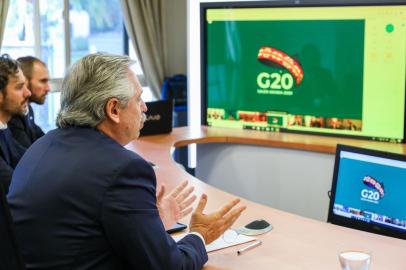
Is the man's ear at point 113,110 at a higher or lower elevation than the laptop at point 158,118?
higher

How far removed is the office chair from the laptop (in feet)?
9.14

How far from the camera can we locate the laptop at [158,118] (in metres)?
4.36

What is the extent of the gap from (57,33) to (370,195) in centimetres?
415

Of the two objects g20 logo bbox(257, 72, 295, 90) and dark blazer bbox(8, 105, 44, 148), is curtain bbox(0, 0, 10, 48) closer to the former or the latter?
dark blazer bbox(8, 105, 44, 148)

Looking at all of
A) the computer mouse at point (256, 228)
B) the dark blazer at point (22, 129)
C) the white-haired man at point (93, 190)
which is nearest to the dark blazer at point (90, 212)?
the white-haired man at point (93, 190)

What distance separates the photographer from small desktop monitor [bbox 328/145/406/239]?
7.84 feet

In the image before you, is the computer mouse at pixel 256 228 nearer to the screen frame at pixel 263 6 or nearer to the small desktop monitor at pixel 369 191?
the small desktop monitor at pixel 369 191

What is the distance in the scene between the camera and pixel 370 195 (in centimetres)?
248

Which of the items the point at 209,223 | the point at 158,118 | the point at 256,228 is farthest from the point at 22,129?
the point at 209,223

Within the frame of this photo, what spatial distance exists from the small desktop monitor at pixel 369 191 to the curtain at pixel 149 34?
402 centimetres

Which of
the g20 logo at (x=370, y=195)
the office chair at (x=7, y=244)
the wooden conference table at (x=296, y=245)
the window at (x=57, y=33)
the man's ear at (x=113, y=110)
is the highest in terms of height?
the window at (x=57, y=33)

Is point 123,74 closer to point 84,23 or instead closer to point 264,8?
point 264,8

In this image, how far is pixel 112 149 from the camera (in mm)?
1693

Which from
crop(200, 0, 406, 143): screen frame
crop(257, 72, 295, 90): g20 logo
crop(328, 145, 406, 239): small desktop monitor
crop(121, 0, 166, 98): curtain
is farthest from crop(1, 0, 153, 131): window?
crop(328, 145, 406, 239): small desktop monitor
